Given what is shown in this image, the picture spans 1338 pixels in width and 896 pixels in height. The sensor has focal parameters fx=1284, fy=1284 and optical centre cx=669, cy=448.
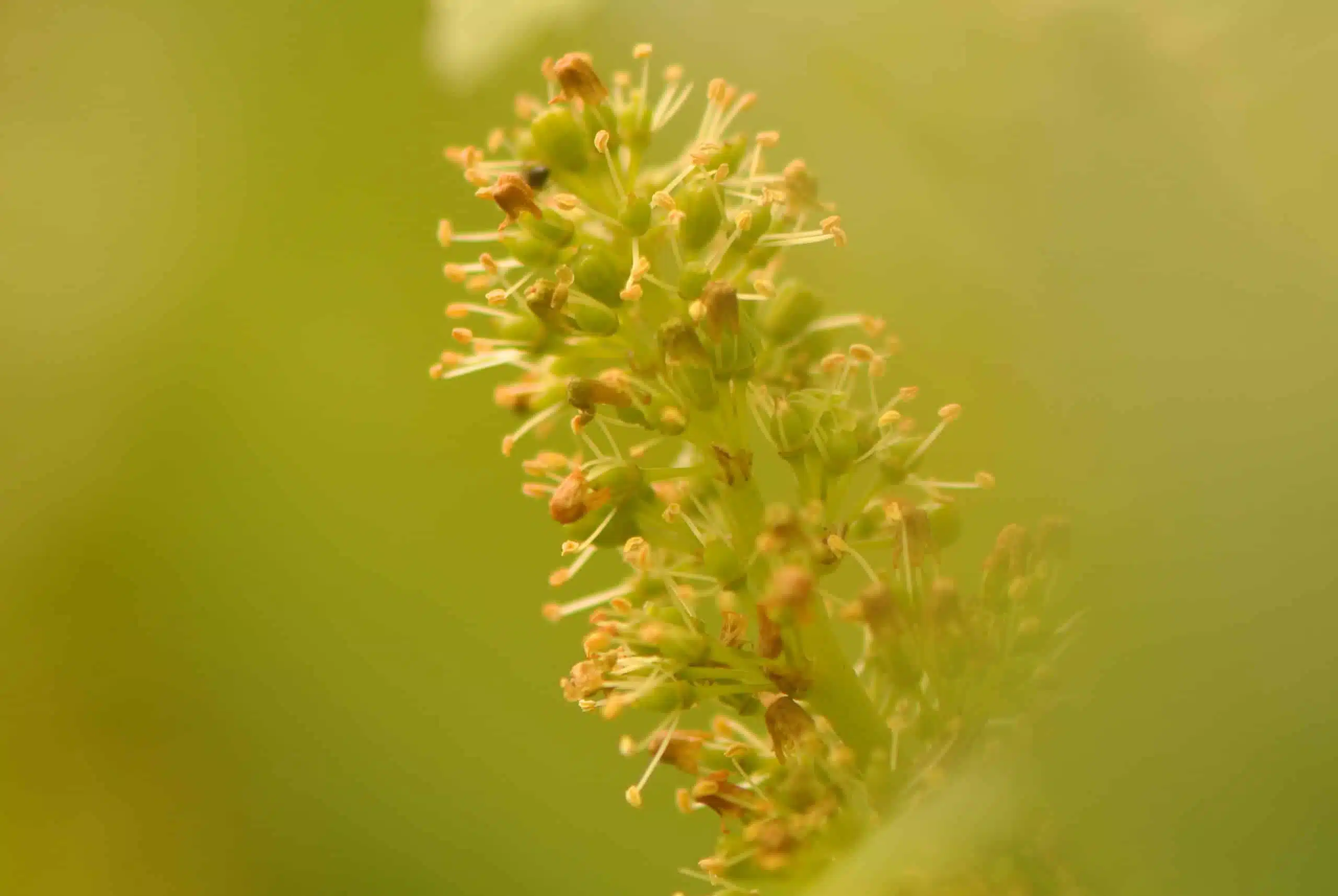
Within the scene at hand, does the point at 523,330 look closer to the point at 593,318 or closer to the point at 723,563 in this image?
the point at 593,318

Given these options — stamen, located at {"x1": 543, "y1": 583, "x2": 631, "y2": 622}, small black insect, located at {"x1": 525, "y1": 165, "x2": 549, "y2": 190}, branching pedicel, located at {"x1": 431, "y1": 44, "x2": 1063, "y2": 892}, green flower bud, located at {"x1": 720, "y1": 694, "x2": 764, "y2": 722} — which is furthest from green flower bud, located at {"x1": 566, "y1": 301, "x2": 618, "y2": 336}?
green flower bud, located at {"x1": 720, "y1": 694, "x2": 764, "y2": 722}

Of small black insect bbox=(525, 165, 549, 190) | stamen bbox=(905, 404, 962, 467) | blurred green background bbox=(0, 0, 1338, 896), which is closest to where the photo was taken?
stamen bbox=(905, 404, 962, 467)

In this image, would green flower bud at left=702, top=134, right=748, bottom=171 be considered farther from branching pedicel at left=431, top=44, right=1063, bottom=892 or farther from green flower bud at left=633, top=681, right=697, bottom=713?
green flower bud at left=633, top=681, right=697, bottom=713

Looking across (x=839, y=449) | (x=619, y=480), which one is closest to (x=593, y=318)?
(x=619, y=480)

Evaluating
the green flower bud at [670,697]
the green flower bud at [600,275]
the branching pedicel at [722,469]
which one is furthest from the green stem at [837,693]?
the green flower bud at [600,275]

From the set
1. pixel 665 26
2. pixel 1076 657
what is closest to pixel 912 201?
pixel 1076 657

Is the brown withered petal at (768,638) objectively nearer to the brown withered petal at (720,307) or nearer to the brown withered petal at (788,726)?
the brown withered petal at (788,726)
